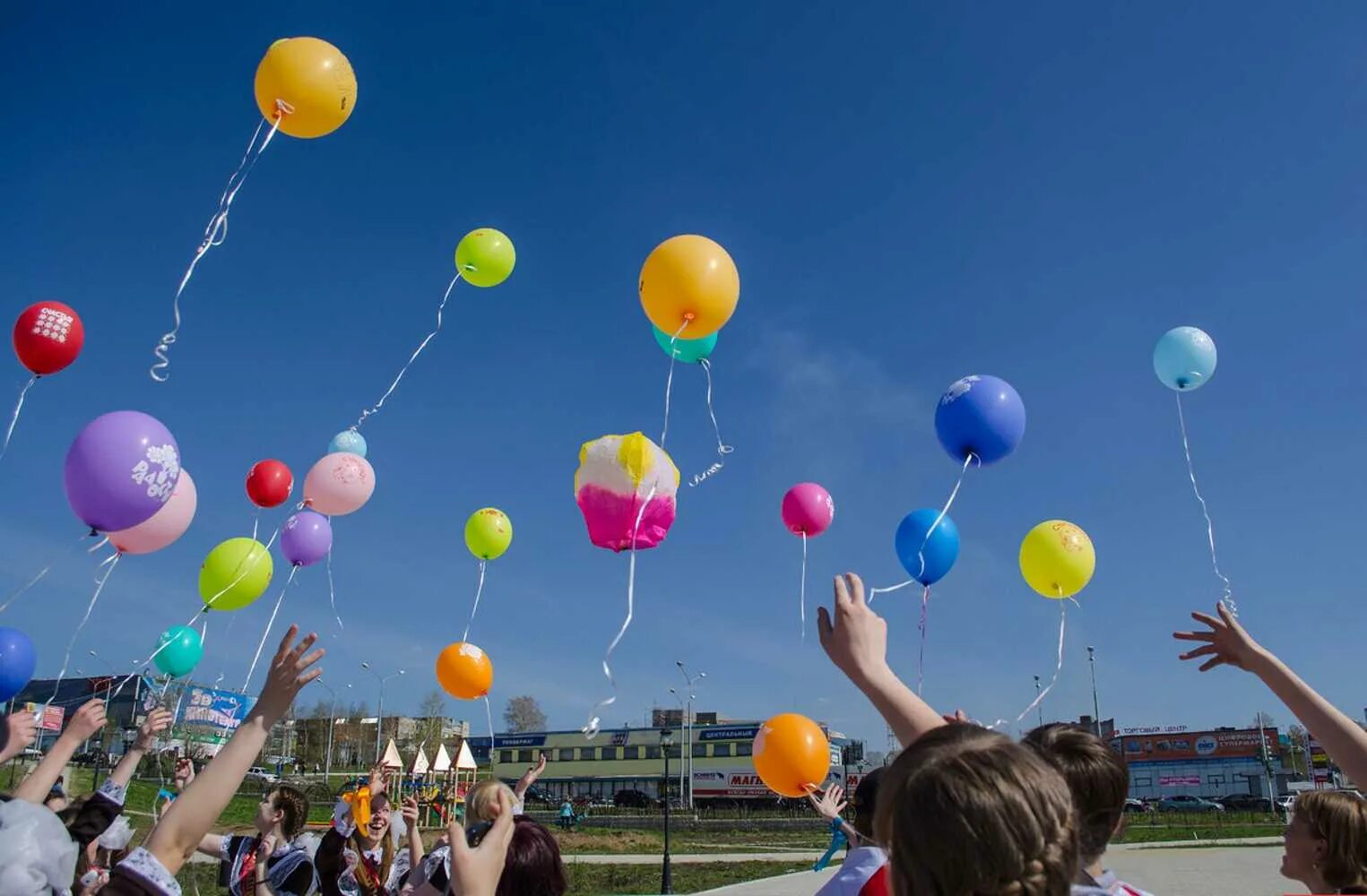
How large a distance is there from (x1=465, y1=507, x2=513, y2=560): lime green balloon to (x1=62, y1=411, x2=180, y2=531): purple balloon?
14.4 feet

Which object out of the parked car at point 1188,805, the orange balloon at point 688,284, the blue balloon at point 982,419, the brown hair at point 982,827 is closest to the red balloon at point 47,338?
the orange balloon at point 688,284

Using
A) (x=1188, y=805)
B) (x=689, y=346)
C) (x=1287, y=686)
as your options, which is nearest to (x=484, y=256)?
(x=689, y=346)

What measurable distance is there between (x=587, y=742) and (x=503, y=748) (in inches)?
248

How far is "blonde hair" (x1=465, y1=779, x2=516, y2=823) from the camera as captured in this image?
9.84ft

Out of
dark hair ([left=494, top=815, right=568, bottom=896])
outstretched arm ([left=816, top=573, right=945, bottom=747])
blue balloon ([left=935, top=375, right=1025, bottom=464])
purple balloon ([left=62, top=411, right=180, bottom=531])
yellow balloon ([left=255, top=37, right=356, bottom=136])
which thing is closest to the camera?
outstretched arm ([left=816, top=573, right=945, bottom=747])

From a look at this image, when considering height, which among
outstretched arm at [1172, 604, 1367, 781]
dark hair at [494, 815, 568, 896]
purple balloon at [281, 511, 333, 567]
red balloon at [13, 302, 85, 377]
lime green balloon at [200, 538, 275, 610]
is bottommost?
dark hair at [494, 815, 568, 896]

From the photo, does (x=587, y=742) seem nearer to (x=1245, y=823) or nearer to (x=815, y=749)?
(x=1245, y=823)

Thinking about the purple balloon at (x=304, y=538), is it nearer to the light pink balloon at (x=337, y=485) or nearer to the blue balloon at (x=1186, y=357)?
the light pink balloon at (x=337, y=485)

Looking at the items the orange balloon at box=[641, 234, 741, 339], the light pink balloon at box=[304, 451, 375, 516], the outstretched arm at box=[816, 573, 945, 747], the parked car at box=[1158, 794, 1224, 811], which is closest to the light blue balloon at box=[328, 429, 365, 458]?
the light pink balloon at box=[304, 451, 375, 516]

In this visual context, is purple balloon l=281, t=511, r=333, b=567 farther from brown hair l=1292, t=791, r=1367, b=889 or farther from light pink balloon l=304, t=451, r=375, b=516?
brown hair l=1292, t=791, r=1367, b=889

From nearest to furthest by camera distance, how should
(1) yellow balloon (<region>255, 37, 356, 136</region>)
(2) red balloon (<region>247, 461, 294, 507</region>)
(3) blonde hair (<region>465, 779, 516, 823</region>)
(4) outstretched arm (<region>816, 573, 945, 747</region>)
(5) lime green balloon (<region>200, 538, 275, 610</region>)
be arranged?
1. (4) outstretched arm (<region>816, 573, 945, 747</region>)
2. (3) blonde hair (<region>465, 779, 516, 823</region>)
3. (1) yellow balloon (<region>255, 37, 356, 136</region>)
4. (5) lime green balloon (<region>200, 538, 275, 610</region>)
5. (2) red balloon (<region>247, 461, 294, 507</region>)

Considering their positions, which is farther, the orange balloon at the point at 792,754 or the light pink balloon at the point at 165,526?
the light pink balloon at the point at 165,526

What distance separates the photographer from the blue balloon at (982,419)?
7.29m

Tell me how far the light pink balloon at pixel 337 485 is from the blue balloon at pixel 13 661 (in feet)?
11.7
